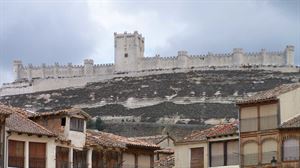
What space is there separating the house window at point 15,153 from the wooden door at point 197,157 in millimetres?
13774

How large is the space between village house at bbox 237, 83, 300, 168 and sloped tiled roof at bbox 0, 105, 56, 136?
12.3 m

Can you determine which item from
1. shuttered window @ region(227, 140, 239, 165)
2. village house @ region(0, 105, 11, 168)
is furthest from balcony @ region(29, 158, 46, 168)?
shuttered window @ region(227, 140, 239, 165)

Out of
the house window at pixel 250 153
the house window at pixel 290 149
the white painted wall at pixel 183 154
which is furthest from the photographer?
the white painted wall at pixel 183 154

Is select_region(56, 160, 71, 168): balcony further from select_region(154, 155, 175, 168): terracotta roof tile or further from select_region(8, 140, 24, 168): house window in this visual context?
select_region(154, 155, 175, 168): terracotta roof tile

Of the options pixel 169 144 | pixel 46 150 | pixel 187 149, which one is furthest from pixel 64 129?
pixel 169 144

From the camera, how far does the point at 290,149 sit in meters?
62.5

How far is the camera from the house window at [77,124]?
6362 centimetres

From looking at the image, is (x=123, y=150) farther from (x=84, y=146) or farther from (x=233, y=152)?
(x=233, y=152)

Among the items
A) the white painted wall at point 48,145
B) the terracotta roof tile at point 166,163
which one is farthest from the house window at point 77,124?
the terracotta roof tile at point 166,163

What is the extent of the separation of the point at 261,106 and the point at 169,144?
82.7 feet

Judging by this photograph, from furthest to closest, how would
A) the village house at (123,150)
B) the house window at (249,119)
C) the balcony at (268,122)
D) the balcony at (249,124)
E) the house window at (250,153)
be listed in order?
the village house at (123,150)
the house window at (249,119)
the balcony at (249,124)
the house window at (250,153)
the balcony at (268,122)

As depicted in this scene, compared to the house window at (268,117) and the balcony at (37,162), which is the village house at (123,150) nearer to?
the balcony at (37,162)

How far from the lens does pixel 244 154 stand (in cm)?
6500

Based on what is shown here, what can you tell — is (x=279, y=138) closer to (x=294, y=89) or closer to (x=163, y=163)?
(x=294, y=89)
